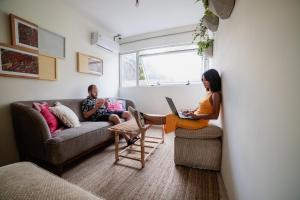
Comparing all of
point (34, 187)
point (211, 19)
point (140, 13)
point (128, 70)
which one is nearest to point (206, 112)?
point (211, 19)

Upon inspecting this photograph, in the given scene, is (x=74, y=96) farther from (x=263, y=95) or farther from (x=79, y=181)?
(x=263, y=95)

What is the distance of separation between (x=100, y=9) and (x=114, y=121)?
2197 mm

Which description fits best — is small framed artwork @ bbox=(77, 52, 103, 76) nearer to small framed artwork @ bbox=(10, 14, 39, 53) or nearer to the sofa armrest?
small framed artwork @ bbox=(10, 14, 39, 53)

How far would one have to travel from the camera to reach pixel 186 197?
4.15ft

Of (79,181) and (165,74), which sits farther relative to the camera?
(165,74)

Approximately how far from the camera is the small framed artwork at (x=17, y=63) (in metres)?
1.72

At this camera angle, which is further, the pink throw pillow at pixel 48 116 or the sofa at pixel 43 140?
the pink throw pillow at pixel 48 116

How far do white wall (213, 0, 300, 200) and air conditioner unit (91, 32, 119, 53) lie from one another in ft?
9.62

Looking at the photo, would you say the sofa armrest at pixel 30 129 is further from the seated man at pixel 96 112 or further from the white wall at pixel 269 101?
the white wall at pixel 269 101

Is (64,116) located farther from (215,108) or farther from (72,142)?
(215,108)

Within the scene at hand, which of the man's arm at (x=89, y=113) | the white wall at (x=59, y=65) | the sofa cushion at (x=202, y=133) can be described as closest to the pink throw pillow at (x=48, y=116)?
the white wall at (x=59, y=65)

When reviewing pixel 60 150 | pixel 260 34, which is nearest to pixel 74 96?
pixel 60 150

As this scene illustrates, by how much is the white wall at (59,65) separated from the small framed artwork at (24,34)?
66 millimetres

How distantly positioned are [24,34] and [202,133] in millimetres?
2703
